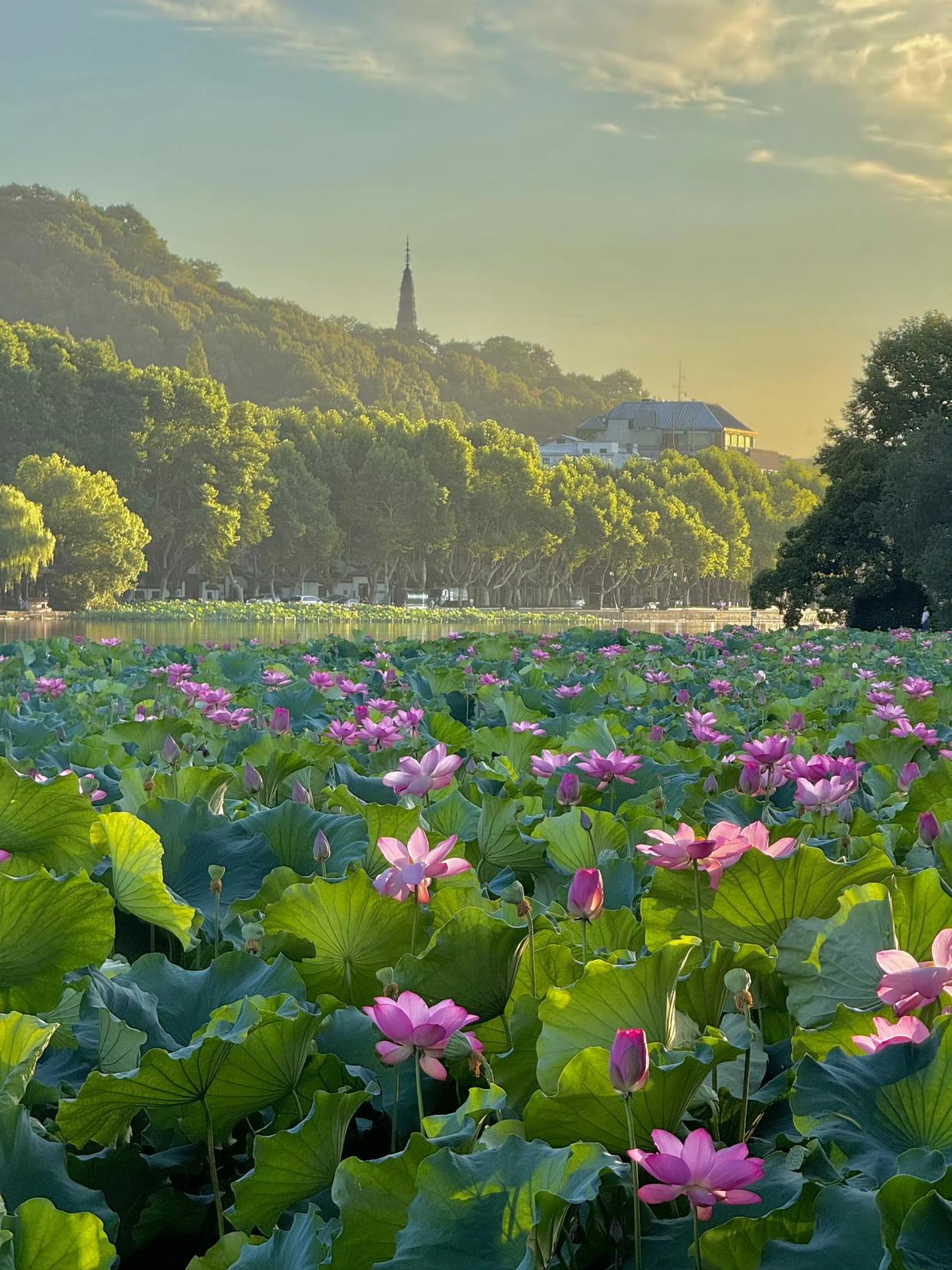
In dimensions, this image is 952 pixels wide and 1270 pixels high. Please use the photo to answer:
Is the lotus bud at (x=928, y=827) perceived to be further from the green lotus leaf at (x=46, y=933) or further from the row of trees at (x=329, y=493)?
the row of trees at (x=329, y=493)

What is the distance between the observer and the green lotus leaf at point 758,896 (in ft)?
4.56

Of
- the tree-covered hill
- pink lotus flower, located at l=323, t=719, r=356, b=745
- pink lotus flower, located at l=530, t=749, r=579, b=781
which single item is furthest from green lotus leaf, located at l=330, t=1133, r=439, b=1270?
the tree-covered hill

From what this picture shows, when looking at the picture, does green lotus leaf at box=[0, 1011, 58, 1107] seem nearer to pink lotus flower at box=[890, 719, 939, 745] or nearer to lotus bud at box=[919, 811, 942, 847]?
lotus bud at box=[919, 811, 942, 847]

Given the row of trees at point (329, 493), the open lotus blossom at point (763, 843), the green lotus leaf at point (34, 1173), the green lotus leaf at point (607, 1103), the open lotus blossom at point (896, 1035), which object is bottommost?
the green lotus leaf at point (34, 1173)

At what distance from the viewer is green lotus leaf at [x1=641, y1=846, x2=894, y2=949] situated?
4.56ft

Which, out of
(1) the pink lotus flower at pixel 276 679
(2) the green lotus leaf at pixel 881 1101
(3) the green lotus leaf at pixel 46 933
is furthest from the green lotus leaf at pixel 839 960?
(1) the pink lotus flower at pixel 276 679

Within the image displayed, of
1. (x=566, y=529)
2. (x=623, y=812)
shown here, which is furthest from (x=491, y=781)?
(x=566, y=529)

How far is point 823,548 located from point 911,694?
35.9 m

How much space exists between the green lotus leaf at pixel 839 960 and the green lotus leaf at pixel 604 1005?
177 millimetres

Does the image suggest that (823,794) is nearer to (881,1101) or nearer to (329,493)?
(881,1101)

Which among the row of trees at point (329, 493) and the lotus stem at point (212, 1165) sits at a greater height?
the row of trees at point (329, 493)

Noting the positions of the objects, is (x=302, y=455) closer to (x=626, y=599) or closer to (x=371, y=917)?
(x=626, y=599)

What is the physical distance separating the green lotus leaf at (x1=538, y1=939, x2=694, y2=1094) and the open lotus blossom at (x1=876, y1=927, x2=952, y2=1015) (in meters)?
0.15

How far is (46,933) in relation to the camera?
134cm
